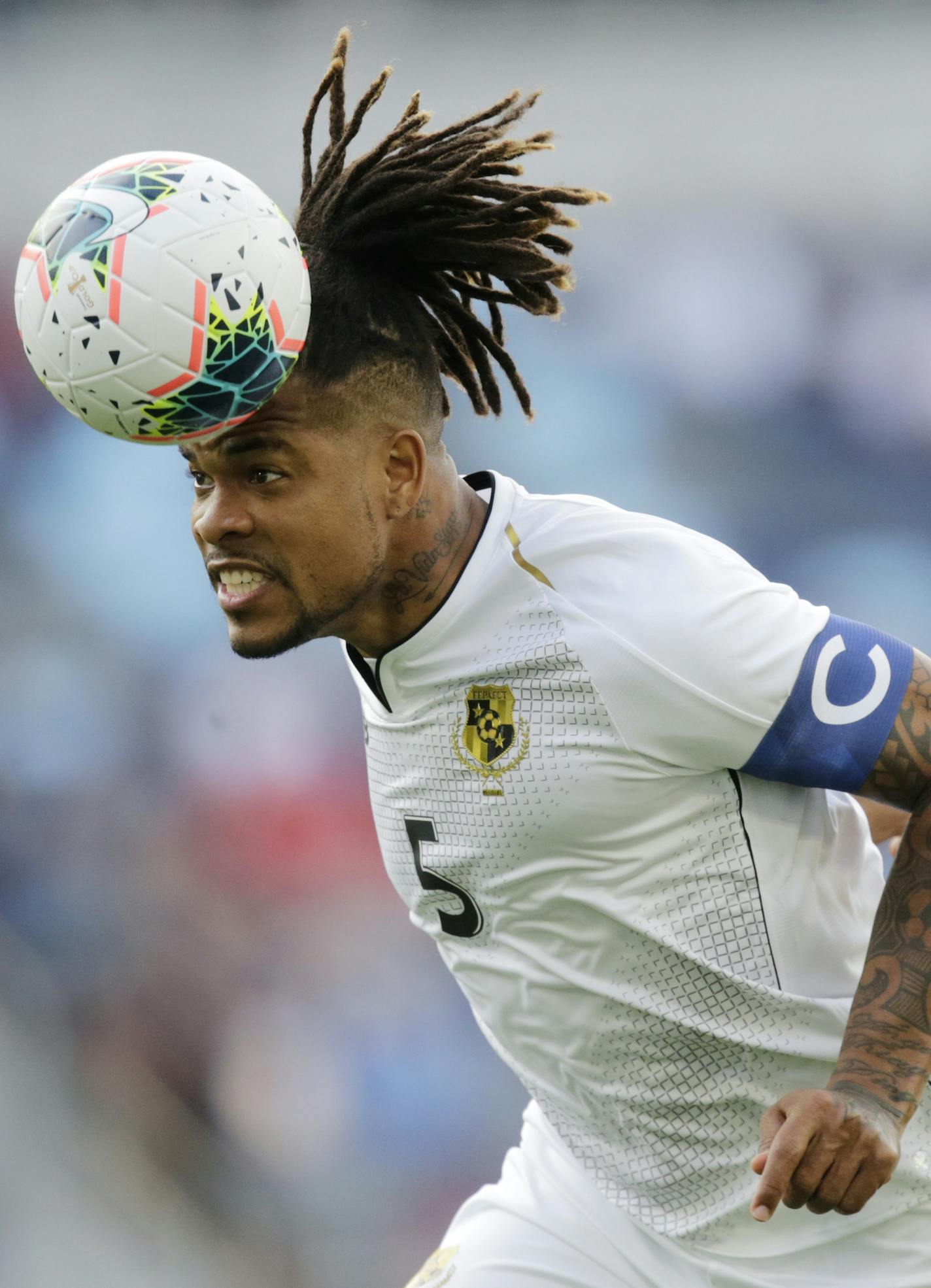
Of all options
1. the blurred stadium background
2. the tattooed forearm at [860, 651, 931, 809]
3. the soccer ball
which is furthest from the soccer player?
the blurred stadium background

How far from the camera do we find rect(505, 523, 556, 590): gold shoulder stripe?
2.53 m

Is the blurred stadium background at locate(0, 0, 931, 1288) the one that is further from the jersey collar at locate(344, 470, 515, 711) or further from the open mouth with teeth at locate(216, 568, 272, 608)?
the open mouth with teeth at locate(216, 568, 272, 608)

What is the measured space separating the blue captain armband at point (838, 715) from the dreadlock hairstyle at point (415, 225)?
92 cm

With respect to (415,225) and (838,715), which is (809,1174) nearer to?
(838,715)

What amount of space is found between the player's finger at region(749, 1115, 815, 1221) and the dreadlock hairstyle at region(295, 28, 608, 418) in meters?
1.38

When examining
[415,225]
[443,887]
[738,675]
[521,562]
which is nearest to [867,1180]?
[738,675]

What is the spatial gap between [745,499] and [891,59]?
1826 millimetres

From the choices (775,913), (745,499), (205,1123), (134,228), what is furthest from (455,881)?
(745,499)

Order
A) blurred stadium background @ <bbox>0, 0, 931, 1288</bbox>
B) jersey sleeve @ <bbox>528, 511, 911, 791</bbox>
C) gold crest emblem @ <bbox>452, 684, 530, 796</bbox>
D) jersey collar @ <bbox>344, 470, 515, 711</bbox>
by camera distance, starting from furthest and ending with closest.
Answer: blurred stadium background @ <bbox>0, 0, 931, 1288</bbox> < jersey collar @ <bbox>344, 470, 515, 711</bbox> < gold crest emblem @ <bbox>452, 684, 530, 796</bbox> < jersey sleeve @ <bbox>528, 511, 911, 791</bbox>

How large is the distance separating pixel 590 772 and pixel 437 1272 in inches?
38.9

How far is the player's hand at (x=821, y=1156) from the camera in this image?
6.75 ft

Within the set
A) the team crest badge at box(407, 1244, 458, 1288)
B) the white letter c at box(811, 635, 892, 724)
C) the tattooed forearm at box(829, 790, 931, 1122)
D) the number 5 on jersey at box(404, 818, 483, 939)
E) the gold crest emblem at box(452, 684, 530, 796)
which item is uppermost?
the white letter c at box(811, 635, 892, 724)

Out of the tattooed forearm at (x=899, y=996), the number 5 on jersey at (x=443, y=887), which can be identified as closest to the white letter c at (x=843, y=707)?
the tattooed forearm at (x=899, y=996)

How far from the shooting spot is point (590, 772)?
2.40 m
